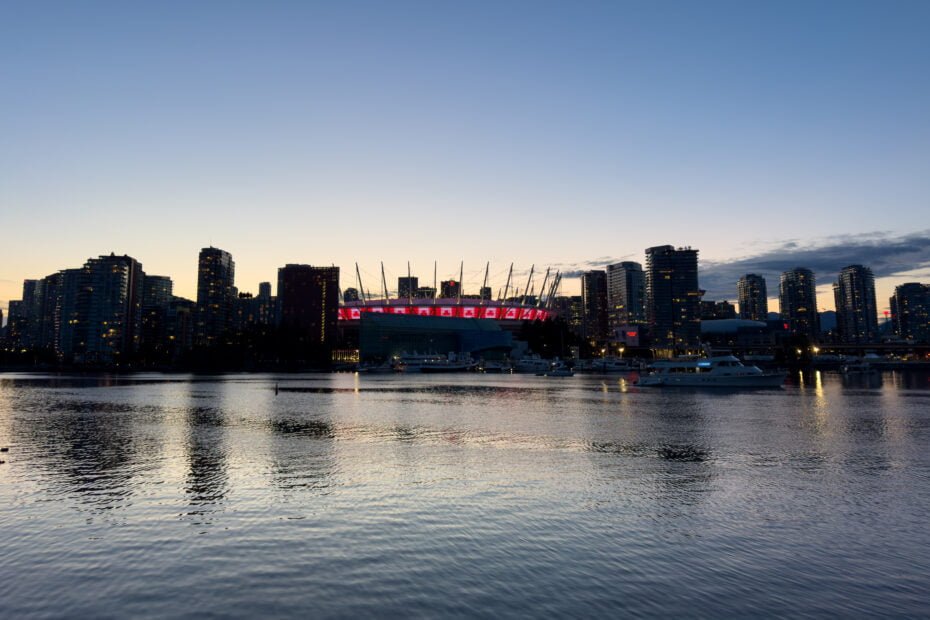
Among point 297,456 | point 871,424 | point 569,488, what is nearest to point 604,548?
point 569,488

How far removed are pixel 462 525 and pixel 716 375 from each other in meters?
94.4

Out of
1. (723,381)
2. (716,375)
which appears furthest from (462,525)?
(716,375)

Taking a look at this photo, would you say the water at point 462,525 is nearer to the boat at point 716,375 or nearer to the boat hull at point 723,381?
the boat hull at point 723,381

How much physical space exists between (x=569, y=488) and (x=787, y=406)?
53.5 m

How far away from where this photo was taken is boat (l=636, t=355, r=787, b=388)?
101 meters

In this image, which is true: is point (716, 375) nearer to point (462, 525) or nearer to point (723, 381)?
point (723, 381)

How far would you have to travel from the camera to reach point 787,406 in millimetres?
66000

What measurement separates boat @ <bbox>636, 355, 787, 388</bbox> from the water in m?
63.6

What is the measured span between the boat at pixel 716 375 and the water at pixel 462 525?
63565 millimetres

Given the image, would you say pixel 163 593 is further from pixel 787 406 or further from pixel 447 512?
pixel 787 406

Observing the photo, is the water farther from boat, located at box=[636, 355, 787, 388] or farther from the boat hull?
boat, located at box=[636, 355, 787, 388]

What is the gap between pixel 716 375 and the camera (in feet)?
333

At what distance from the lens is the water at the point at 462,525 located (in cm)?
1264

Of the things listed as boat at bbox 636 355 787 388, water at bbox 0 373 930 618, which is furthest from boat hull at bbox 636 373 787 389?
water at bbox 0 373 930 618
